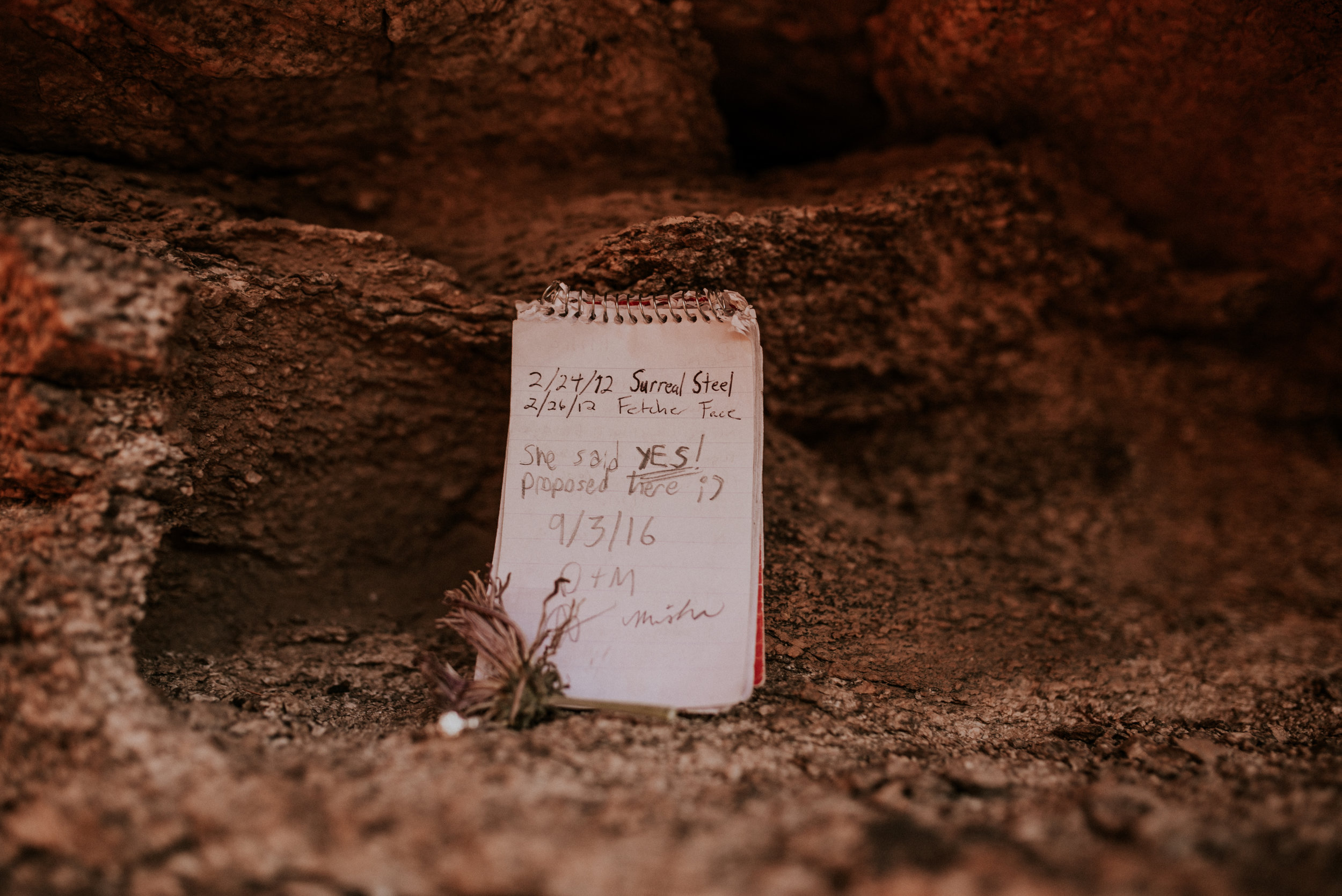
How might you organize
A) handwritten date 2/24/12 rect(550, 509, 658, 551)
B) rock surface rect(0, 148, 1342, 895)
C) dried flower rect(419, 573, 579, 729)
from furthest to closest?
1. handwritten date 2/24/12 rect(550, 509, 658, 551)
2. dried flower rect(419, 573, 579, 729)
3. rock surface rect(0, 148, 1342, 895)

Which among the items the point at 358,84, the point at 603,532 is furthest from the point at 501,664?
the point at 358,84

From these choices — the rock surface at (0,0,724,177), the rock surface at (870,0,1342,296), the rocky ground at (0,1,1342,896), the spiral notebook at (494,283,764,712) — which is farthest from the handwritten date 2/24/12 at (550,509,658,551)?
the rock surface at (870,0,1342,296)

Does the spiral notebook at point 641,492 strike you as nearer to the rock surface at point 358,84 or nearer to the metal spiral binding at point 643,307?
the metal spiral binding at point 643,307

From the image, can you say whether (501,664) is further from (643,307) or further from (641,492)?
(643,307)

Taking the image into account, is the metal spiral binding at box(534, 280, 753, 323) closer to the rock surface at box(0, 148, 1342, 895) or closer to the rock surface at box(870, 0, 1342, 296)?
the rock surface at box(0, 148, 1342, 895)

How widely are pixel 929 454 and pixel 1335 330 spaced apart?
89 cm

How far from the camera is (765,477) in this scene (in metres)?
1.28

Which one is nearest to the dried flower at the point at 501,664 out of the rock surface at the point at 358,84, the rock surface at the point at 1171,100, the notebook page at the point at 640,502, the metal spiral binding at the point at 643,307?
the notebook page at the point at 640,502

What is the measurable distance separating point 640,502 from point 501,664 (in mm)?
284

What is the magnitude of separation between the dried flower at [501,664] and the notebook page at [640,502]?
0.09ft

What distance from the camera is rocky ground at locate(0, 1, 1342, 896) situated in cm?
73

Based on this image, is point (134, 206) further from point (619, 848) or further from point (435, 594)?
point (619, 848)

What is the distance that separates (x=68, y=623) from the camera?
0.84 meters

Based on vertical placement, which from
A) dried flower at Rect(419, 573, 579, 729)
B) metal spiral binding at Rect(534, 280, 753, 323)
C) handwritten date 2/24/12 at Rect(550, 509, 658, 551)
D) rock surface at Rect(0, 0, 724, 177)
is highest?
rock surface at Rect(0, 0, 724, 177)
